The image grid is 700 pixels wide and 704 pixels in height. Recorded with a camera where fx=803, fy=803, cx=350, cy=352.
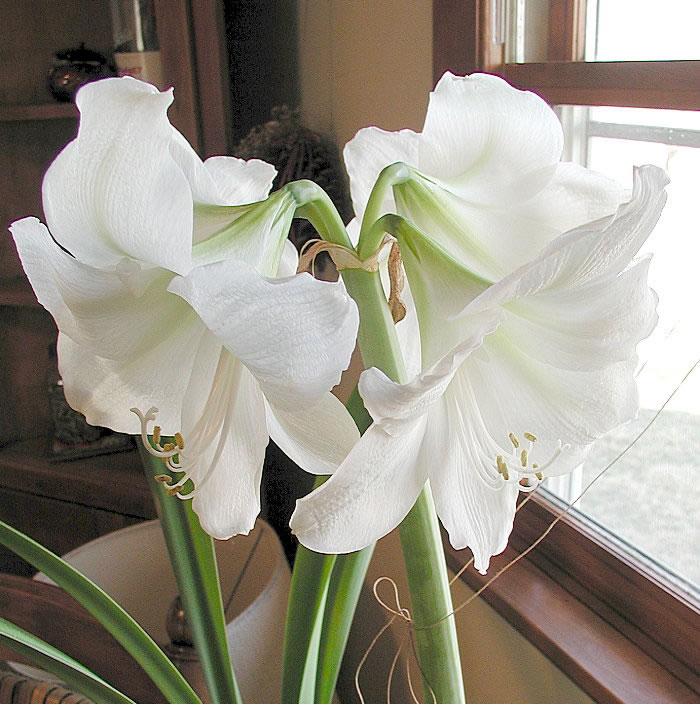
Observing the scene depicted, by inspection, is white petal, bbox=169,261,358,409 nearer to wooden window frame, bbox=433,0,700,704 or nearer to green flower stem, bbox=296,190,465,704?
green flower stem, bbox=296,190,465,704

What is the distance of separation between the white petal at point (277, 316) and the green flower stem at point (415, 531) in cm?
7

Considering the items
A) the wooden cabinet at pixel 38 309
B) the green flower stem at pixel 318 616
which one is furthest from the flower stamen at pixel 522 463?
the wooden cabinet at pixel 38 309

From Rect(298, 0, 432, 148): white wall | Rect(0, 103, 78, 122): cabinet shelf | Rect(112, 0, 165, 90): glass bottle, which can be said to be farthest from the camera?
Rect(0, 103, 78, 122): cabinet shelf

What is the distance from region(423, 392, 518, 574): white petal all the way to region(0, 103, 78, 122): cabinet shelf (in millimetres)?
1237

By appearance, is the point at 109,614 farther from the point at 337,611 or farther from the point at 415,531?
the point at 415,531

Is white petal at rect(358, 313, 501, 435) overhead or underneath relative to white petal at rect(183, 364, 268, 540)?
overhead

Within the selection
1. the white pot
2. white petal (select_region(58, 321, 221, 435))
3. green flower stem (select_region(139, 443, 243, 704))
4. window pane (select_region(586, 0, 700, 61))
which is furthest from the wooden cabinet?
white petal (select_region(58, 321, 221, 435))

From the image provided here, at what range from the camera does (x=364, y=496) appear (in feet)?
1.10

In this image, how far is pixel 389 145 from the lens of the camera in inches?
18.3

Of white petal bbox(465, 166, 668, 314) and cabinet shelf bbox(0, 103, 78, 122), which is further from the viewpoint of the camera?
cabinet shelf bbox(0, 103, 78, 122)

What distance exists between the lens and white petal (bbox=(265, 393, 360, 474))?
13.8 inches

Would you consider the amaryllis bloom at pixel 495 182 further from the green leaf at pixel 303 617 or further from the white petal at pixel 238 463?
the green leaf at pixel 303 617

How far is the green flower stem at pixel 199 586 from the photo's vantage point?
62cm

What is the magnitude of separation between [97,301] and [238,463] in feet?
0.35
